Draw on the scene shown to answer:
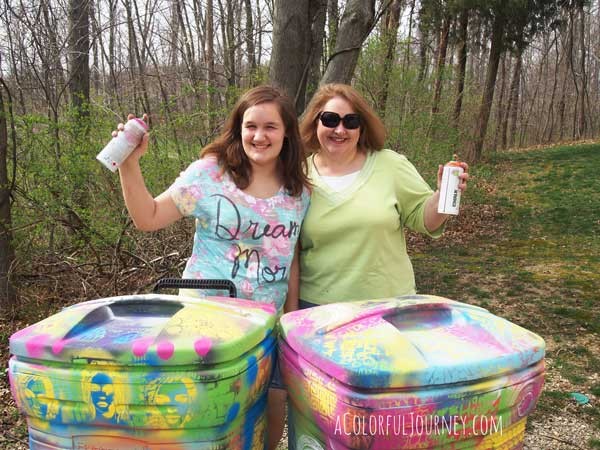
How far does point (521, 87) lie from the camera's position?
1233 inches

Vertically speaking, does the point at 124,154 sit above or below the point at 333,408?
above

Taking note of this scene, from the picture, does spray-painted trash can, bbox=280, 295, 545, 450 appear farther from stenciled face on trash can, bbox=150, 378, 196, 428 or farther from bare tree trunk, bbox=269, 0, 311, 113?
bare tree trunk, bbox=269, 0, 311, 113

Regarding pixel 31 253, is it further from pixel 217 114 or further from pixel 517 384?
pixel 517 384

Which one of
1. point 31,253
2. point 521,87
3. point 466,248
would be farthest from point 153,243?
point 521,87

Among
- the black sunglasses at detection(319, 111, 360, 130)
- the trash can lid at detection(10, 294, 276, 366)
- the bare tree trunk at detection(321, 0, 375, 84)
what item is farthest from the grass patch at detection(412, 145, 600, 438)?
the bare tree trunk at detection(321, 0, 375, 84)

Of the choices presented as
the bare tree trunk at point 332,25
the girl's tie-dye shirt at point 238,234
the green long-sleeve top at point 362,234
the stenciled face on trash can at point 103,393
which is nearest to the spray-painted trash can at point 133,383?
the stenciled face on trash can at point 103,393

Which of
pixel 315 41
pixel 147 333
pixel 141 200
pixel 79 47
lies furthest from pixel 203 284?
pixel 79 47

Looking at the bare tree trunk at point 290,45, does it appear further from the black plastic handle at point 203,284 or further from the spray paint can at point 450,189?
the black plastic handle at point 203,284

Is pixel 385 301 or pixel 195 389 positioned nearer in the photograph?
pixel 195 389

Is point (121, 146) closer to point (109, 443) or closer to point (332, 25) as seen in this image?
point (109, 443)

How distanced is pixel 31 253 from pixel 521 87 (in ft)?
108

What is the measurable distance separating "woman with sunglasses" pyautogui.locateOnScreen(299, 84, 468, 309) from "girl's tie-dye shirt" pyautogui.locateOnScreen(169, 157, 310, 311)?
0.16 m

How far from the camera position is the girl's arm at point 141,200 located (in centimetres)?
177

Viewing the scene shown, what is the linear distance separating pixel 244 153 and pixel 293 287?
23.3 inches
